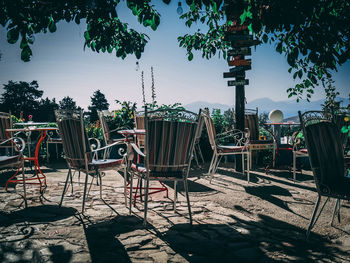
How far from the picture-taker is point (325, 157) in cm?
229

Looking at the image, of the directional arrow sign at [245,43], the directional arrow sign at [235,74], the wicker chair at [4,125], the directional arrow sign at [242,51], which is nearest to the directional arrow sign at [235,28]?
the directional arrow sign at [245,43]

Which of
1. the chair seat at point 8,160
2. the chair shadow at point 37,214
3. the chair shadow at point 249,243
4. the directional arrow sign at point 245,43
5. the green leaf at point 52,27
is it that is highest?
the directional arrow sign at point 245,43

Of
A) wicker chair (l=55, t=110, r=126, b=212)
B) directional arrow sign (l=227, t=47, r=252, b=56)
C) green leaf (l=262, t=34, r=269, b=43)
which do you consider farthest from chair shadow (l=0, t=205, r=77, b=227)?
directional arrow sign (l=227, t=47, r=252, b=56)

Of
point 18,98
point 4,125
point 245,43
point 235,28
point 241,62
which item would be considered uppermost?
point 18,98

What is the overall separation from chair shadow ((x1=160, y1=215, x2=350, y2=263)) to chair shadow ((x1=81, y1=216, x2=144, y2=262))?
42 cm

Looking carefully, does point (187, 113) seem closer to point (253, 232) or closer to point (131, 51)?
point (253, 232)

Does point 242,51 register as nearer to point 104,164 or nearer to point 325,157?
point 325,157

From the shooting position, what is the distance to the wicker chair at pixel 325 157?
2215 mm

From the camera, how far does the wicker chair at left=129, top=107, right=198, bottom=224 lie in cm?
249

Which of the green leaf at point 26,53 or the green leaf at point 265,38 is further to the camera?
the green leaf at point 265,38

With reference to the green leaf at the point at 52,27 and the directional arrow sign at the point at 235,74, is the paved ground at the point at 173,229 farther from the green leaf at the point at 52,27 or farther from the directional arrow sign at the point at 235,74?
the directional arrow sign at the point at 235,74

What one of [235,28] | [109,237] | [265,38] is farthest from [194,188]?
[235,28]

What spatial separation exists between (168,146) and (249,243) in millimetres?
1192

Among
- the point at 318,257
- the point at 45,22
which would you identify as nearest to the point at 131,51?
the point at 45,22
